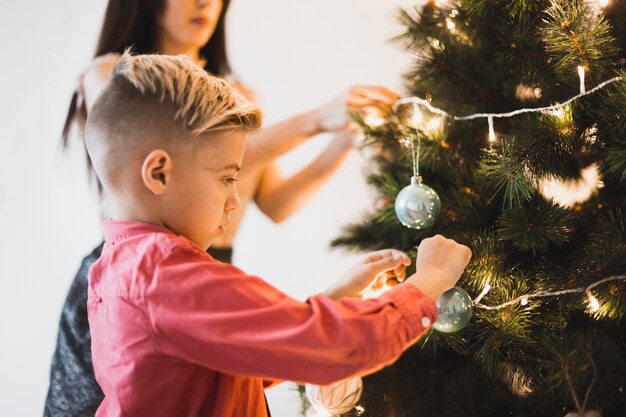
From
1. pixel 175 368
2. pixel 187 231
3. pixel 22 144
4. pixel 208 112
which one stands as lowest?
pixel 22 144

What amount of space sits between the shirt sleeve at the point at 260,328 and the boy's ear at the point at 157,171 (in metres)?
0.09

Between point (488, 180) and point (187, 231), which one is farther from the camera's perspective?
point (488, 180)

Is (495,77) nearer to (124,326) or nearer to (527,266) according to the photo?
(527,266)

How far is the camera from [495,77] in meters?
0.92

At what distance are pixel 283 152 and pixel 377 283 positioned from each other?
52 centimetres

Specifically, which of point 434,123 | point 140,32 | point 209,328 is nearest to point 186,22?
point 140,32

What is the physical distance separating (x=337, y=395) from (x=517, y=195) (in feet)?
1.08

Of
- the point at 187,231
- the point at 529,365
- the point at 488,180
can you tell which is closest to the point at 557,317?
the point at 529,365

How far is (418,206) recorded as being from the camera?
2.80ft

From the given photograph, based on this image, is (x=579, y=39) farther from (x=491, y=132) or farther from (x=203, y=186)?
(x=203, y=186)

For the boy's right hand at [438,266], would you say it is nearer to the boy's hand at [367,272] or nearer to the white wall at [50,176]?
the boy's hand at [367,272]

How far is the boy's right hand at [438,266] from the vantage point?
2.31 ft

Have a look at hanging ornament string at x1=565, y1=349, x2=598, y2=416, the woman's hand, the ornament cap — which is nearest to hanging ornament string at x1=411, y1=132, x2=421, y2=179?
the ornament cap

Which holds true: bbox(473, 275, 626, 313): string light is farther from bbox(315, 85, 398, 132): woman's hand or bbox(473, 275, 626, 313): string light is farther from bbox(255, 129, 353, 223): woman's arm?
bbox(255, 129, 353, 223): woman's arm
